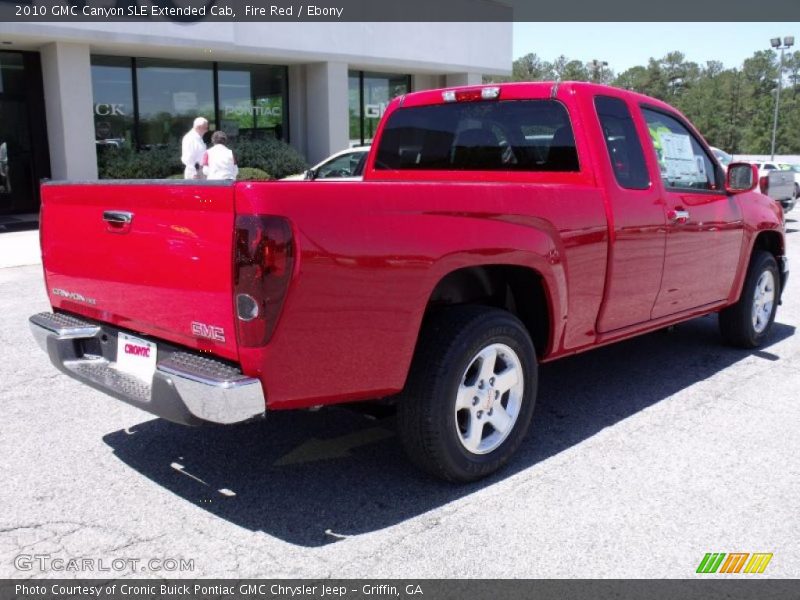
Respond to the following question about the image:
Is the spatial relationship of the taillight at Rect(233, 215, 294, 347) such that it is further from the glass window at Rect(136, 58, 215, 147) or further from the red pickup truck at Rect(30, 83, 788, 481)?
the glass window at Rect(136, 58, 215, 147)

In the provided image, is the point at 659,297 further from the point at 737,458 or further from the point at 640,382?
the point at 737,458

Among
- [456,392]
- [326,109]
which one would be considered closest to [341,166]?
[326,109]

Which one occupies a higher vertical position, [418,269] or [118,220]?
[118,220]

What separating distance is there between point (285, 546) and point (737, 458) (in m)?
2.35

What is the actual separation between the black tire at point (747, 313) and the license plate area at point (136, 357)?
442 cm

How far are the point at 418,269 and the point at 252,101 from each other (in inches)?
706

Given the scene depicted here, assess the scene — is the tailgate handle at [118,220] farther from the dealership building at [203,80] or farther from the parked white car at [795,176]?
the parked white car at [795,176]

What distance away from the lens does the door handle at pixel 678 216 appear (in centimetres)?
462

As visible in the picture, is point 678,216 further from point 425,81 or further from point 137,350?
point 425,81

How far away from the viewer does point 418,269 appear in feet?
10.3

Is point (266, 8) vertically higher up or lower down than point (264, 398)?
higher up

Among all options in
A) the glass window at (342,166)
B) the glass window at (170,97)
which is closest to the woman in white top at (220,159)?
the glass window at (342,166)

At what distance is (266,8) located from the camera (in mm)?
17781
